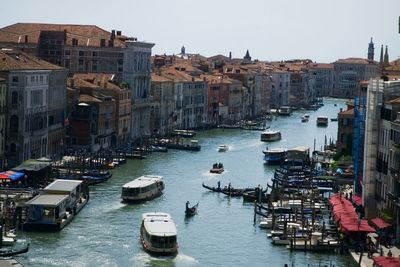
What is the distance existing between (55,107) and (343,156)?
15.5 m

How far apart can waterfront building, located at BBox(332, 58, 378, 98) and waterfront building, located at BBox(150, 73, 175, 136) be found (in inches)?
2907

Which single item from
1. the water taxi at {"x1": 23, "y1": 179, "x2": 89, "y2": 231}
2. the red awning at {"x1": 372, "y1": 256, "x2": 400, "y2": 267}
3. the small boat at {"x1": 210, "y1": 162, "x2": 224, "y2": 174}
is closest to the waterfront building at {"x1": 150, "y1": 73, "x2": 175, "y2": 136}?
the small boat at {"x1": 210, "y1": 162, "x2": 224, "y2": 174}

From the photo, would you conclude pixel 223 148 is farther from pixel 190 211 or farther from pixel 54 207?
pixel 54 207

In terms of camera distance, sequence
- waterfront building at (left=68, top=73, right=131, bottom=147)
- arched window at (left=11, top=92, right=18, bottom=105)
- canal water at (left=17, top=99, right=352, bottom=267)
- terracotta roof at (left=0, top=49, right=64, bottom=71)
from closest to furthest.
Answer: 1. canal water at (left=17, top=99, right=352, bottom=267)
2. terracotta roof at (left=0, top=49, right=64, bottom=71)
3. arched window at (left=11, top=92, right=18, bottom=105)
4. waterfront building at (left=68, top=73, right=131, bottom=147)

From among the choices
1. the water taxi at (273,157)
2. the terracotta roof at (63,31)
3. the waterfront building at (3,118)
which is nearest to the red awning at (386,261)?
the waterfront building at (3,118)

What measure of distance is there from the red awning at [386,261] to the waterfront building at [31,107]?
22.4 m

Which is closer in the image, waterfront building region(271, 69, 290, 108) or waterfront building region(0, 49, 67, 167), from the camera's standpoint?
waterfront building region(0, 49, 67, 167)

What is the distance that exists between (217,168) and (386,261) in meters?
24.7

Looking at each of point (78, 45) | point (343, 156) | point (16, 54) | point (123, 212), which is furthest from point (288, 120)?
point (123, 212)

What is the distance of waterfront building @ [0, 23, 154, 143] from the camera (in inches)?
2544

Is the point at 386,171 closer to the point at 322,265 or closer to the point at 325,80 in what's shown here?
the point at 322,265

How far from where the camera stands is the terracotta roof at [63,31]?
6475 cm

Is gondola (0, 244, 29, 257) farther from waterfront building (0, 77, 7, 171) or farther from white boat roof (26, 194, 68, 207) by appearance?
waterfront building (0, 77, 7, 171)

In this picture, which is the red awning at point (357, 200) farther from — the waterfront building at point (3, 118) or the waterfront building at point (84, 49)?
the waterfront building at point (84, 49)
